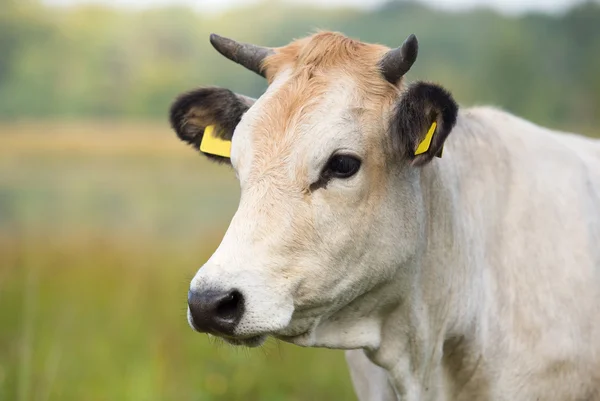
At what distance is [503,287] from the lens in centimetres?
387

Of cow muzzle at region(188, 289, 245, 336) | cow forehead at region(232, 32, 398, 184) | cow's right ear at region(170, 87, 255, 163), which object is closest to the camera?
cow muzzle at region(188, 289, 245, 336)

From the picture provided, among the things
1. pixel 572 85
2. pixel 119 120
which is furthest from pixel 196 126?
pixel 572 85

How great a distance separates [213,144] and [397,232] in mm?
1121

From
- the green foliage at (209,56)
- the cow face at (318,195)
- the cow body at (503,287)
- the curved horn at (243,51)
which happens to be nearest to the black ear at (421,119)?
the cow face at (318,195)

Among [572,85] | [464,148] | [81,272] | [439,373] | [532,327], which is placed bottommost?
[81,272]

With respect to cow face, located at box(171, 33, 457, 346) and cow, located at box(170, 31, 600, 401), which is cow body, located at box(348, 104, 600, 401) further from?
cow face, located at box(171, 33, 457, 346)

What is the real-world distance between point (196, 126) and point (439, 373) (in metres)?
1.72

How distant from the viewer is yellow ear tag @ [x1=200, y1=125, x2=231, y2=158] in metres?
3.99

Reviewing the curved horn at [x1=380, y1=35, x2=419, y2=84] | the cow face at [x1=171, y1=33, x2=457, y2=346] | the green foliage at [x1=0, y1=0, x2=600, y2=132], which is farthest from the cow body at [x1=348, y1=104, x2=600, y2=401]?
the green foliage at [x1=0, y1=0, x2=600, y2=132]

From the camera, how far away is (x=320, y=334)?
139 inches

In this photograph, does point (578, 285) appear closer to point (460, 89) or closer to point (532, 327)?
point (532, 327)

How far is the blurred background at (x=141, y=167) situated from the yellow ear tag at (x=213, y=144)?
140cm

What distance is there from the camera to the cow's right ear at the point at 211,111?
157 inches

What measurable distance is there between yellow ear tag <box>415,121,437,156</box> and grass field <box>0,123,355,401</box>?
1102 millimetres
